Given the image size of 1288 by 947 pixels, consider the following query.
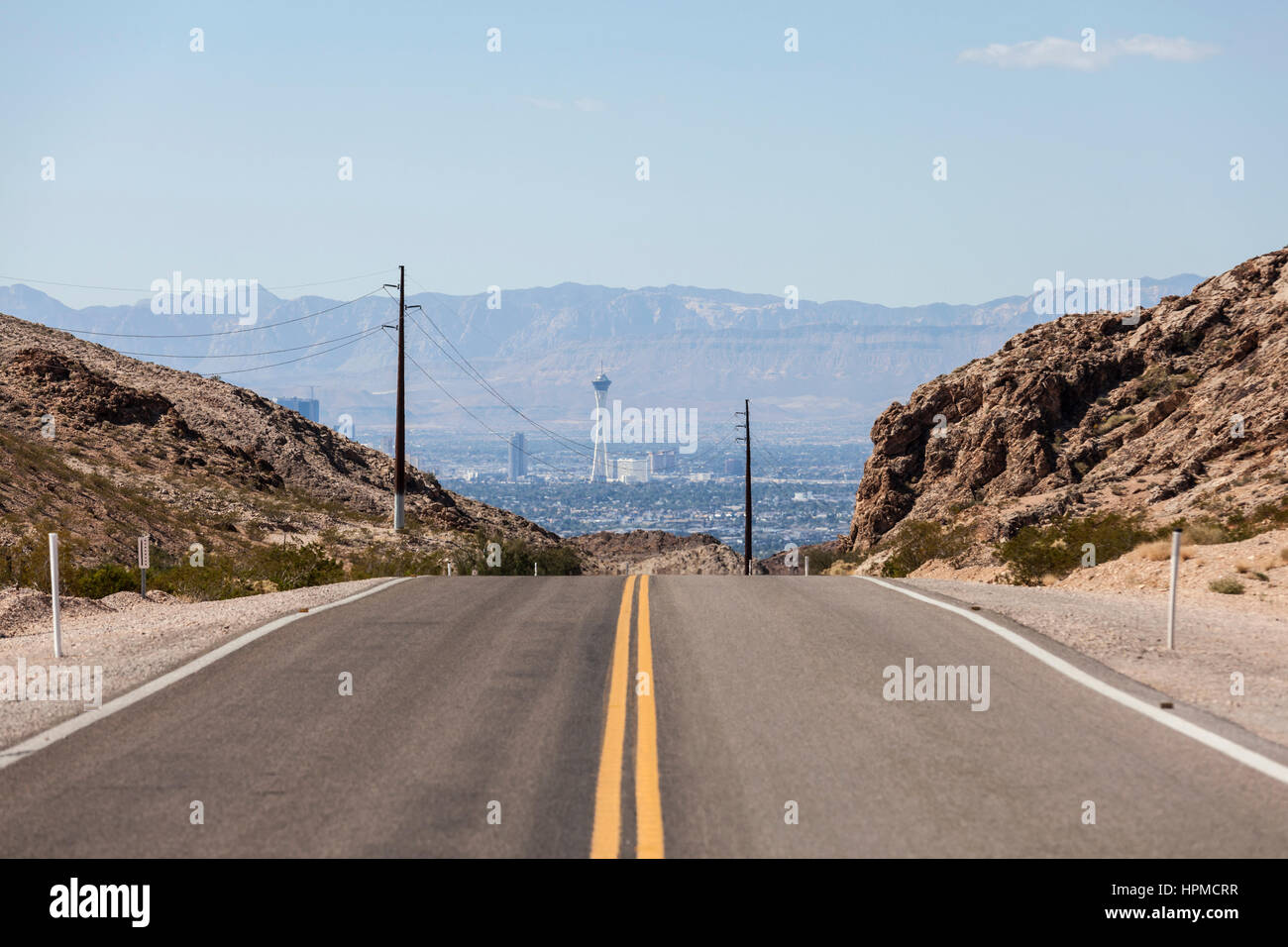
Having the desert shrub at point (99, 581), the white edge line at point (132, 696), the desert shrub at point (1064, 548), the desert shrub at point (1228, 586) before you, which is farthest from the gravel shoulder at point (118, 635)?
the desert shrub at point (1064, 548)

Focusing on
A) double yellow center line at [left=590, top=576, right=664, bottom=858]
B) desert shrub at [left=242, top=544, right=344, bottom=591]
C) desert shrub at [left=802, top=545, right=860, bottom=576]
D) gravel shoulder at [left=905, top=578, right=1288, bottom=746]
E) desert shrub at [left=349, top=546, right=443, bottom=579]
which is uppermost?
gravel shoulder at [left=905, top=578, right=1288, bottom=746]

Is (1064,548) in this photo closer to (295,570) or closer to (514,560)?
(295,570)

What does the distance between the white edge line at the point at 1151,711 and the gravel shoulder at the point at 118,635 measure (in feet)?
25.5

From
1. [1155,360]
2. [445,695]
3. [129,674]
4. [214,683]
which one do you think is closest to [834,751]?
[445,695]

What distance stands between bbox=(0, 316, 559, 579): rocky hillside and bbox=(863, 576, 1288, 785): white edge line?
16.5m

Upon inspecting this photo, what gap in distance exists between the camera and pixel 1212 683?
31.1ft

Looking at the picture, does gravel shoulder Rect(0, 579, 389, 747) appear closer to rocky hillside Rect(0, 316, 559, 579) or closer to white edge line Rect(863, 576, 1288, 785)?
rocky hillside Rect(0, 316, 559, 579)

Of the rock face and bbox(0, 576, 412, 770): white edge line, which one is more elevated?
the rock face

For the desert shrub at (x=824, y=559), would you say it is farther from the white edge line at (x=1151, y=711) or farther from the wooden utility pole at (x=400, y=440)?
the white edge line at (x=1151, y=711)

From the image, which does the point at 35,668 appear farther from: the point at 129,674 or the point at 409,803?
the point at 409,803

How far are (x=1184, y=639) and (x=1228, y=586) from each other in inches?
189

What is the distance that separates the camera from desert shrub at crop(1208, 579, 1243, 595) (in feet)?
51.5

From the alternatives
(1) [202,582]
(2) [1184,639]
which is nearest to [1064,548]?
(2) [1184,639]

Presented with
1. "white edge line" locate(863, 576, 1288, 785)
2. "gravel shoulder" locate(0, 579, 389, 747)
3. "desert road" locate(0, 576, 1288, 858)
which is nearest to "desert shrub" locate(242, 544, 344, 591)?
"gravel shoulder" locate(0, 579, 389, 747)
